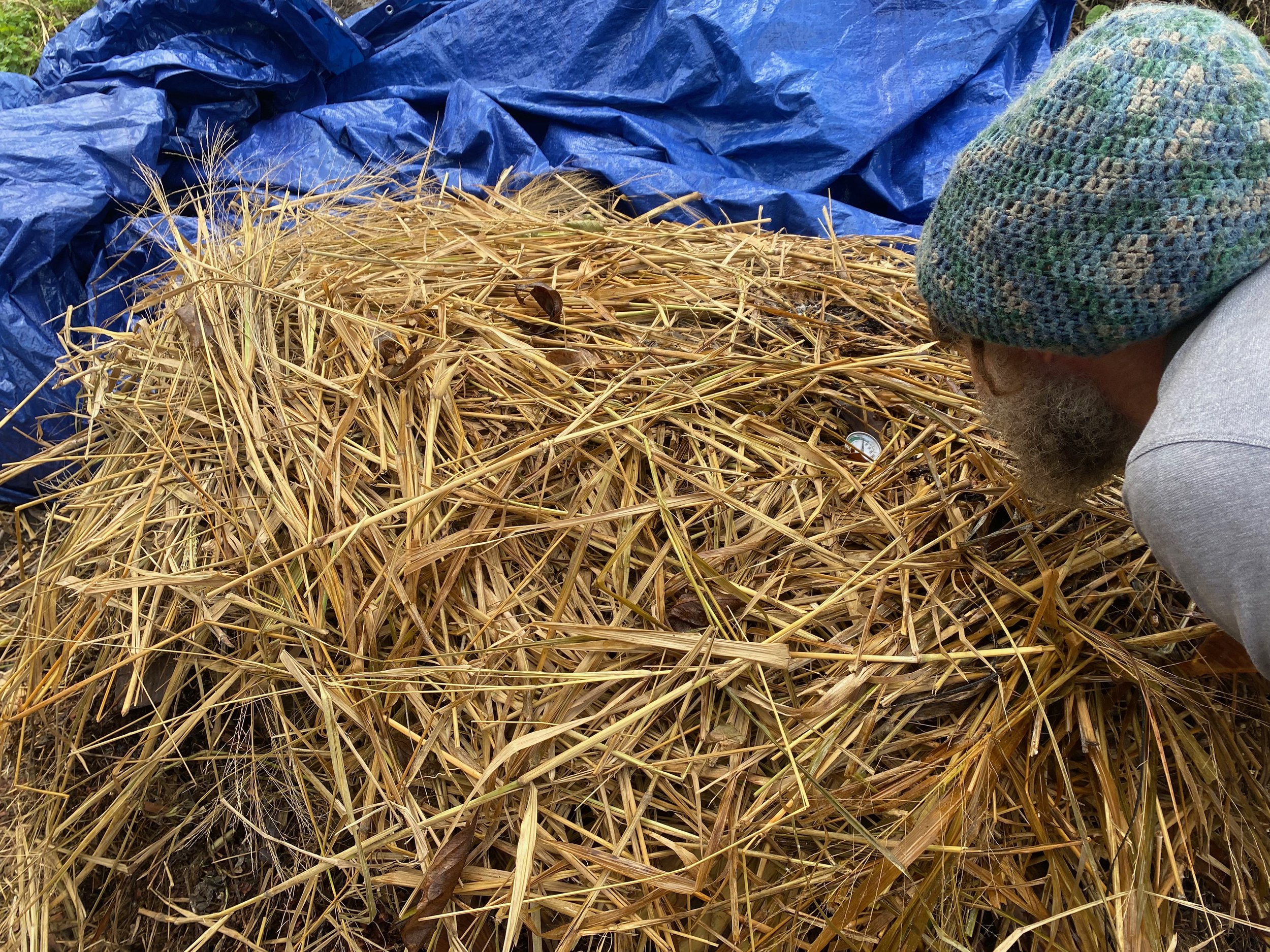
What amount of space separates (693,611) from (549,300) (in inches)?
25.9

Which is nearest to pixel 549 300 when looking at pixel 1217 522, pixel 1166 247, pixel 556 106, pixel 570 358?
pixel 570 358

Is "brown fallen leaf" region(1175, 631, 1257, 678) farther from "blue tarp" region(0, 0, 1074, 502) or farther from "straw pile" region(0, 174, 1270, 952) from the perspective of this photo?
"blue tarp" region(0, 0, 1074, 502)

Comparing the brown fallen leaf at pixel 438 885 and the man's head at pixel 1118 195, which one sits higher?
the man's head at pixel 1118 195

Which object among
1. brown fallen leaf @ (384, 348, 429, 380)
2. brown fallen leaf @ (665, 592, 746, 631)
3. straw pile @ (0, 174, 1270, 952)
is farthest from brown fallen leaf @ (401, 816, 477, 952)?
brown fallen leaf @ (384, 348, 429, 380)

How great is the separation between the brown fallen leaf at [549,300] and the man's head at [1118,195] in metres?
0.71

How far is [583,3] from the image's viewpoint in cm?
286

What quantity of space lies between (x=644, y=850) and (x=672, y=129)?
7.55ft

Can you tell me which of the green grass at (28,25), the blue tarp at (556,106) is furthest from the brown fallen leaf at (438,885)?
the green grass at (28,25)

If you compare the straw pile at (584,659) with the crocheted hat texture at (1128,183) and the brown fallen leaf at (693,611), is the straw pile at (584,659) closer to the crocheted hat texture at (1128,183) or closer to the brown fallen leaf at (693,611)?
the brown fallen leaf at (693,611)

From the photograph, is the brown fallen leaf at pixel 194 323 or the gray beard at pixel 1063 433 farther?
the brown fallen leaf at pixel 194 323

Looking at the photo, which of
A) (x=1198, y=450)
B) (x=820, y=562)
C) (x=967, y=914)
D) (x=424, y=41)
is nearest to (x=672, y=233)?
(x=820, y=562)

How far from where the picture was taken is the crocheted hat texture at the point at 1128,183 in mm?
850

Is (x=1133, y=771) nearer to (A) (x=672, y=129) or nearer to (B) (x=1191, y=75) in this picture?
(B) (x=1191, y=75)

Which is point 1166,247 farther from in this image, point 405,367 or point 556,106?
point 556,106
